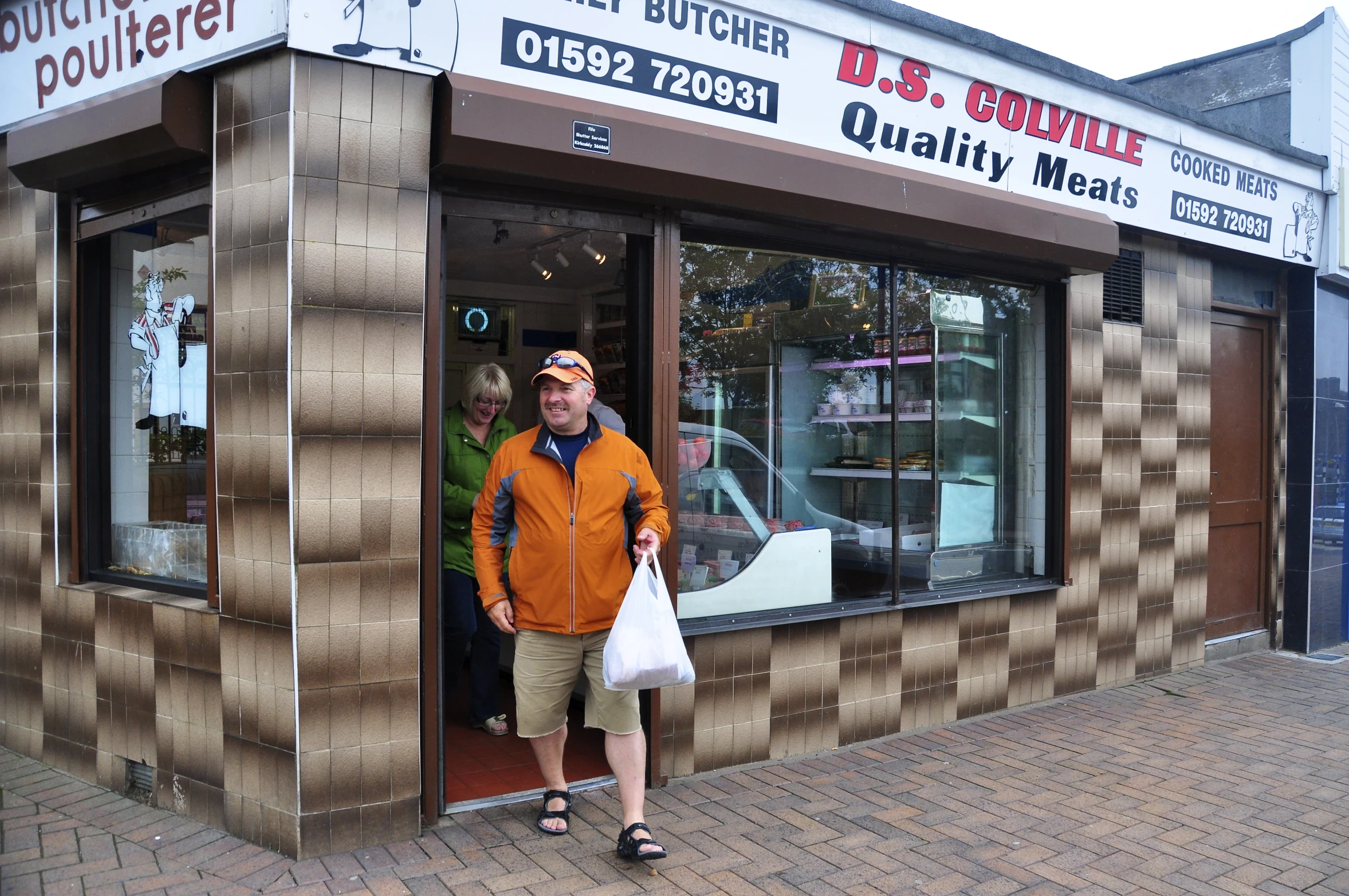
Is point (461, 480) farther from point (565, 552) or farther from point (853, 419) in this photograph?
point (853, 419)

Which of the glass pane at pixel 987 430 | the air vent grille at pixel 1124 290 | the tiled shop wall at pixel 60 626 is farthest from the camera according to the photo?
the air vent grille at pixel 1124 290

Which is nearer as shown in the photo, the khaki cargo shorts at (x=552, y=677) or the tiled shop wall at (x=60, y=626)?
the khaki cargo shorts at (x=552, y=677)

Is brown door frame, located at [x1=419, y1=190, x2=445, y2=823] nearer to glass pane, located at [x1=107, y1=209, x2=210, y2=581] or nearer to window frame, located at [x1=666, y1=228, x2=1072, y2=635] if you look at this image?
glass pane, located at [x1=107, y1=209, x2=210, y2=581]

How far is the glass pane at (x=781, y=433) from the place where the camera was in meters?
5.18

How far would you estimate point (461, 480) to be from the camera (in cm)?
509

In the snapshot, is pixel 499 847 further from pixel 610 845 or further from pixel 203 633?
pixel 203 633

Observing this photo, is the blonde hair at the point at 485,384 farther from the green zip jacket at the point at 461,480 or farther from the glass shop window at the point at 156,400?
the glass shop window at the point at 156,400

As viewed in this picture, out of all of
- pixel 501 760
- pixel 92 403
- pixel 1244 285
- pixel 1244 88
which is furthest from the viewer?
pixel 1244 88

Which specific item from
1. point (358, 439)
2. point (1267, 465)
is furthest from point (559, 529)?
point (1267, 465)

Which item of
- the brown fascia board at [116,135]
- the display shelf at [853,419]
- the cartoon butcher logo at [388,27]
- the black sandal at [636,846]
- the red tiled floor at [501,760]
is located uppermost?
the cartoon butcher logo at [388,27]

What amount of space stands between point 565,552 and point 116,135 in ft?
7.96

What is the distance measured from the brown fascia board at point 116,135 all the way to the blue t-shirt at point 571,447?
1806 millimetres

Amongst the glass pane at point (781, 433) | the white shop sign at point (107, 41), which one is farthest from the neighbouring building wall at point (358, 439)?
the glass pane at point (781, 433)

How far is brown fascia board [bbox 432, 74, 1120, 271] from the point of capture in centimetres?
388
